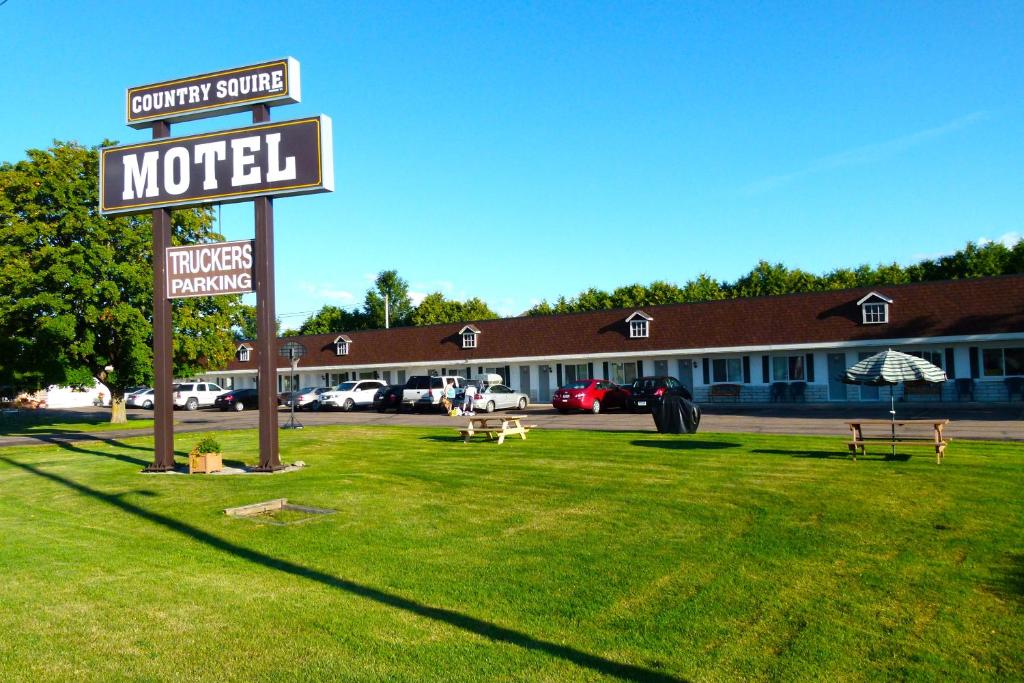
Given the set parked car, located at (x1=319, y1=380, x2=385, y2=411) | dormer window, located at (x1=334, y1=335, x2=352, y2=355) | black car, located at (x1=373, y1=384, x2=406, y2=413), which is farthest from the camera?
dormer window, located at (x1=334, y1=335, x2=352, y2=355)

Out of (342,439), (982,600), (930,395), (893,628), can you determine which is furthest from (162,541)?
(930,395)

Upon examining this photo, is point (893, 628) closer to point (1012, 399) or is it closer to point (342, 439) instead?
point (342, 439)

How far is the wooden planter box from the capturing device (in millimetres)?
15828

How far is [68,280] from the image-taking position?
28.1 meters

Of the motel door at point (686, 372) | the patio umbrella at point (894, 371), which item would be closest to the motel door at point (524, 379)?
the motel door at point (686, 372)

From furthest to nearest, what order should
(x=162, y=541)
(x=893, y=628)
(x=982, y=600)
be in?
(x=162, y=541)
(x=982, y=600)
(x=893, y=628)

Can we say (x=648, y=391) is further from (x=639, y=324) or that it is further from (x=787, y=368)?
(x=639, y=324)

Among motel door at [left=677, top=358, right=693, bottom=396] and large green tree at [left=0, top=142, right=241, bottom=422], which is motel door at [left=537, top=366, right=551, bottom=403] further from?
large green tree at [left=0, top=142, right=241, bottom=422]

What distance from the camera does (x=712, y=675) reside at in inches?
207

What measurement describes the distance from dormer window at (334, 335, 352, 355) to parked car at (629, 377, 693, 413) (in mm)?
25614

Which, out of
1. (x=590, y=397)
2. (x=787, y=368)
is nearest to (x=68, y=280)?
(x=590, y=397)

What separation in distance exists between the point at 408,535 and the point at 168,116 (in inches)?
466

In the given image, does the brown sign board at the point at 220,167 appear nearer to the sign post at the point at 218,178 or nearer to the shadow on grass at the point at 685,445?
the sign post at the point at 218,178

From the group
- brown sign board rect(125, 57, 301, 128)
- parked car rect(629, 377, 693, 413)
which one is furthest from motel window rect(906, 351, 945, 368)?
brown sign board rect(125, 57, 301, 128)
